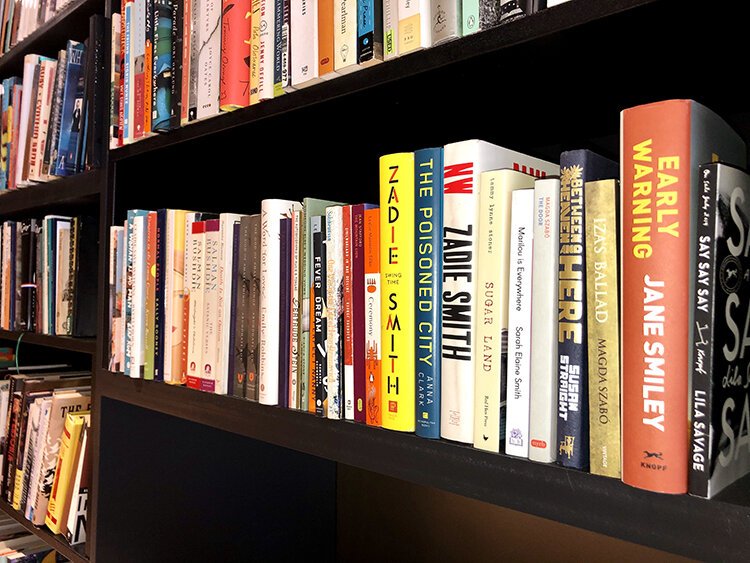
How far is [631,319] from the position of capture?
0.45m

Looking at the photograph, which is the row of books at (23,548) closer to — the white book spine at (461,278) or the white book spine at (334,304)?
the white book spine at (334,304)

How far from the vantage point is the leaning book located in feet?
1.37

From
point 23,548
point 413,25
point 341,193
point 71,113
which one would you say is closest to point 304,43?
point 413,25

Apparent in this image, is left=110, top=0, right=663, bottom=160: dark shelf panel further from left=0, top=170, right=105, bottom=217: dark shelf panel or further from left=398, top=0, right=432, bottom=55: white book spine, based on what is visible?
left=0, top=170, right=105, bottom=217: dark shelf panel

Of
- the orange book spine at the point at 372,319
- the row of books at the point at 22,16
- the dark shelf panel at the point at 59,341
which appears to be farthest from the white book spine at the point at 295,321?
the row of books at the point at 22,16

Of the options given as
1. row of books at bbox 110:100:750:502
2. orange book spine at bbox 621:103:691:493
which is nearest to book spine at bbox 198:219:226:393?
row of books at bbox 110:100:750:502

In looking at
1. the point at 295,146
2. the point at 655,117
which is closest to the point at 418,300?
the point at 655,117

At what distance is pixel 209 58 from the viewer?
827 mm

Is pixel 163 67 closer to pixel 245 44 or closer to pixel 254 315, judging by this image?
pixel 245 44

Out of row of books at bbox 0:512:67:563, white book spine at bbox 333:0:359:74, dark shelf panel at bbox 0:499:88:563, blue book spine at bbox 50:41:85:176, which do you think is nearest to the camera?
white book spine at bbox 333:0:359:74

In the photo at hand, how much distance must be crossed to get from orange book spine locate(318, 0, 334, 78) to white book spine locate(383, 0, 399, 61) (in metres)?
0.07

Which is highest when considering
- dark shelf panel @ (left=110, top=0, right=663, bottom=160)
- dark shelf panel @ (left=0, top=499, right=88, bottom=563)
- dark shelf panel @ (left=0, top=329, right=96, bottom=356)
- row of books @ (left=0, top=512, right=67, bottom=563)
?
dark shelf panel @ (left=110, top=0, right=663, bottom=160)

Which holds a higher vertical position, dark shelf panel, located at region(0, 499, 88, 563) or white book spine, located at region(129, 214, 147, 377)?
white book spine, located at region(129, 214, 147, 377)

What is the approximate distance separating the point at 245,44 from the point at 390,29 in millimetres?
251
